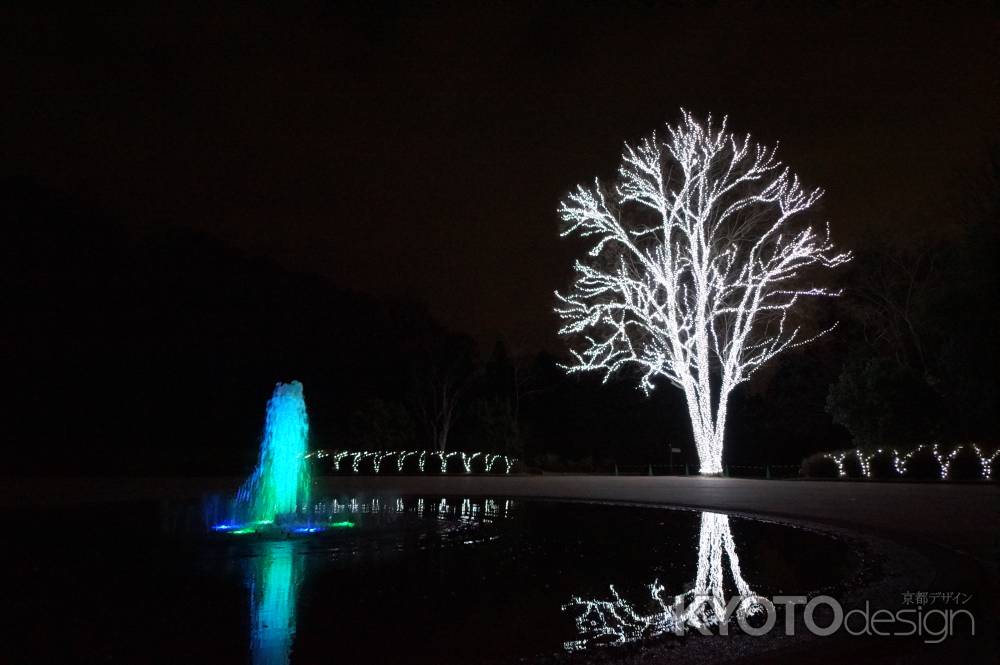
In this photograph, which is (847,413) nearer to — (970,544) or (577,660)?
(970,544)

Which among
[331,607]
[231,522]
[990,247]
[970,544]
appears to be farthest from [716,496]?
[331,607]

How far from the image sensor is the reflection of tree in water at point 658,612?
5.89 metres

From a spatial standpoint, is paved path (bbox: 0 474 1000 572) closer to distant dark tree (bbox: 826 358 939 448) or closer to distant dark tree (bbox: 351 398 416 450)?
distant dark tree (bbox: 826 358 939 448)

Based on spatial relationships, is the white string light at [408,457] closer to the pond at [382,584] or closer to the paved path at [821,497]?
the paved path at [821,497]

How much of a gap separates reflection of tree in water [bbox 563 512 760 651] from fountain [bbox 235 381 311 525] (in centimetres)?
836

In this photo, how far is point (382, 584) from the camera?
816cm

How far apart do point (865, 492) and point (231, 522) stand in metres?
13.7

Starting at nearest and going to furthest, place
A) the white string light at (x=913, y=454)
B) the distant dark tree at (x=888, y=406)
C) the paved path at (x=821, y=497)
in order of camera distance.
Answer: the paved path at (x=821, y=497)
the white string light at (x=913, y=454)
the distant dark tree at (x=888, y=406)

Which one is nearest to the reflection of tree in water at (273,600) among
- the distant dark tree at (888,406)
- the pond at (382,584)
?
the pond at (382,584)

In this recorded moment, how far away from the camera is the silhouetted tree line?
35.2m

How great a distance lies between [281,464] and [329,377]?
2854 cm

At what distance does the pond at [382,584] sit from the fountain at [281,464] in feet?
2.97

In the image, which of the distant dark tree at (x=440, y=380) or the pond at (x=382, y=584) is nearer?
the pond at (x=382, y=584)

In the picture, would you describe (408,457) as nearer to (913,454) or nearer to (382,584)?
(913,454)
